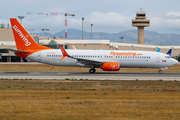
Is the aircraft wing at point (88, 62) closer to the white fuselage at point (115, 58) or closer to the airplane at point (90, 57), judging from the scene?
the airplane at point (90, 57)

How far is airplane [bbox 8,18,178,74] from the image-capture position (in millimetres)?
37219

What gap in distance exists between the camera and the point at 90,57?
124 feet

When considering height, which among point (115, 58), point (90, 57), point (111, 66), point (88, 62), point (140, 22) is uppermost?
point (140, 22)

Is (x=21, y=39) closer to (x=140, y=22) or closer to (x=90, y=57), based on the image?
(x=90, y=57)

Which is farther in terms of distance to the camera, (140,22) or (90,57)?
(140,22)

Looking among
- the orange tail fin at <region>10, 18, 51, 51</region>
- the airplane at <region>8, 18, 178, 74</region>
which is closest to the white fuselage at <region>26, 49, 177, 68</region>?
the airplane at <region>8, 18, 178, 74</region>

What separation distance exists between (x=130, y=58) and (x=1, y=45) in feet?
207

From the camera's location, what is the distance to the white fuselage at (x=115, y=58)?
122 feet

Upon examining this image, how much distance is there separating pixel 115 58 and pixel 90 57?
3.92 m

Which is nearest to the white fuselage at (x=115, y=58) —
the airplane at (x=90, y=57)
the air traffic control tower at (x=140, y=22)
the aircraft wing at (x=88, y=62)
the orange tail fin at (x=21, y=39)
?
the airplane at (x=90, y=57)

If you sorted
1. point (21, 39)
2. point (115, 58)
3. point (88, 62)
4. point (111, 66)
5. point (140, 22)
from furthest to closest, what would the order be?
point (140, 22) < point (21, 39) < point (115, 58) < point (88, 62) < point (111, 66)

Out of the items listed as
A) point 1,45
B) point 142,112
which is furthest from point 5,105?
point 1,45

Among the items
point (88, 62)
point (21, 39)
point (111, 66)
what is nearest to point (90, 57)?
point (88, 62)

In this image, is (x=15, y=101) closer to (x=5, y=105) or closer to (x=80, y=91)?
(x=5, y=105)
